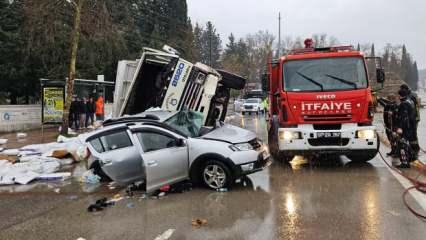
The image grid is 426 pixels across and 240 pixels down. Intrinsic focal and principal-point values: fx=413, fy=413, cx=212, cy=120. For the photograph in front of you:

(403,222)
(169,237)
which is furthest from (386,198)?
(169,237)

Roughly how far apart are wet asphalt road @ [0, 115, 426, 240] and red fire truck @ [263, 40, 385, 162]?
71 cm

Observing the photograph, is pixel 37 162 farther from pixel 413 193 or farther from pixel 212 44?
pixel 212 44

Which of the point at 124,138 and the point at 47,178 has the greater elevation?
the point at 124,138

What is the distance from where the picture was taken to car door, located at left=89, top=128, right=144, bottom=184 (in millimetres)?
8102

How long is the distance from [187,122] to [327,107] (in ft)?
10.3

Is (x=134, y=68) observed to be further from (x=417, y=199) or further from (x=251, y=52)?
(x=251, y=52)

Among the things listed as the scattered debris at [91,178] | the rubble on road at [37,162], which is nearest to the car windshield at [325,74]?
the scattered debris at [91,178]

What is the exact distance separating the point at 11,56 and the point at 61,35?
320cm

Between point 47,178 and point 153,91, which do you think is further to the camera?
point 153,91

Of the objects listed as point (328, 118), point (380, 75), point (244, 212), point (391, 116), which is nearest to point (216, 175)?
point (244, 212)

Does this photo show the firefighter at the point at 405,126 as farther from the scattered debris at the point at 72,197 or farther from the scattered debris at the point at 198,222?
the scattered debris at the point at 72,197

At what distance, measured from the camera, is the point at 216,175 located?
792 centimetres

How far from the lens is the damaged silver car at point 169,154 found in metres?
7.73

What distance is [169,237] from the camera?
18.0ft
